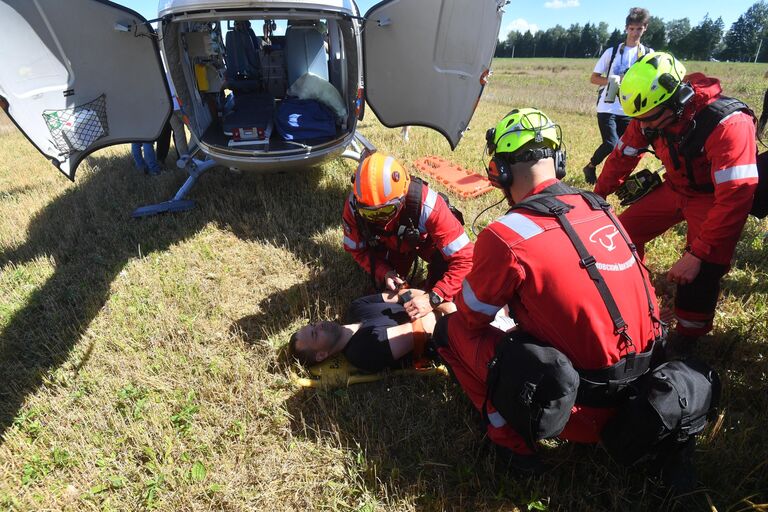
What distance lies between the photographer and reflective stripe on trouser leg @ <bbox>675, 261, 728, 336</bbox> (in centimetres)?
268

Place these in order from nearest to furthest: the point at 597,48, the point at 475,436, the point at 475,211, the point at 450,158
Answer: the point at 475,436
the point at 475,211
the point at 450,158
the point at 597,48

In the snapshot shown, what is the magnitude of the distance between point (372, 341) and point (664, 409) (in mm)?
1729

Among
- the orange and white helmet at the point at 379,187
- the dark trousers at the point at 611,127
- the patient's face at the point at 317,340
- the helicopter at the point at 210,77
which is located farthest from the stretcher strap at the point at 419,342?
the dark trousers at the point at 611,127

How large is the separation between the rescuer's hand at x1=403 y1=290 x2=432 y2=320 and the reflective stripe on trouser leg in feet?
5.76

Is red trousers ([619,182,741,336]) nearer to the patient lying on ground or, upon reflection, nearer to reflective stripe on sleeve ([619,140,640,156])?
reflective stripe on sleeve ([619,140,640,156])

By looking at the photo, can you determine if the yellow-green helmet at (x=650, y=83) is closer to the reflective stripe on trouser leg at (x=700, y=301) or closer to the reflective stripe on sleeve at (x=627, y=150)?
the reflective stripe on sleeve at (x=627, y=150)

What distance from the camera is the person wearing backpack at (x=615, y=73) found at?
16.4ft

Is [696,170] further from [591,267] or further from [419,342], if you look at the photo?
[419,342]

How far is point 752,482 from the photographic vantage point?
6.64 ft

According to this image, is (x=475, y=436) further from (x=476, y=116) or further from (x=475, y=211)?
(x=476, y=116)

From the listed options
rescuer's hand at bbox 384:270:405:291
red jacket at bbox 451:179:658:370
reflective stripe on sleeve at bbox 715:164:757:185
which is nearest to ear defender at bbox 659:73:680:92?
reflective stripe on sleeve at bbox 715:164:757:185

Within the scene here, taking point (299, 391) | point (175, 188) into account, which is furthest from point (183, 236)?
point (299, 391)

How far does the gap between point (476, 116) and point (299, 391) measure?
1002cm

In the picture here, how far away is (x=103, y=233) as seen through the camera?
190 inches
